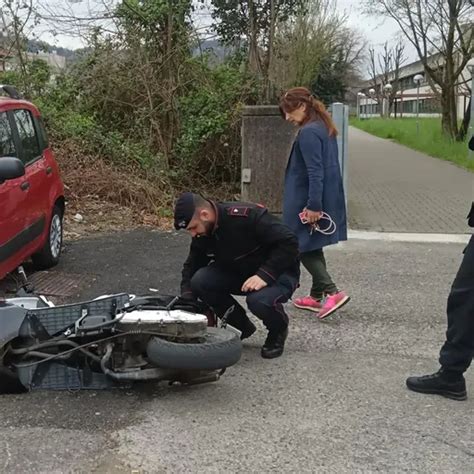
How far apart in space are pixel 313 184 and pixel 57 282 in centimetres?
284

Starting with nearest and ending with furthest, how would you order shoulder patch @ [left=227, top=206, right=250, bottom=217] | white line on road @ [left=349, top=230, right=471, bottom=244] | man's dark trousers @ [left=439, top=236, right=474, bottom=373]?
man's dark trousers @ [left=439, top=236, right=474, bottom=373] < shoulder patch @ [left=227, top=206, right=250, bottom=217] < white line on road @ [left=349, top=230, right=471, bottom=244]

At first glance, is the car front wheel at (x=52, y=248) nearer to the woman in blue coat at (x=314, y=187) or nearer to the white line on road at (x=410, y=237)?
the woman in blue coat at (x=314, y=187)

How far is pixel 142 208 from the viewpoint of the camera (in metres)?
10.5

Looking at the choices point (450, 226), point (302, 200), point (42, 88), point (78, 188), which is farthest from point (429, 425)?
point (42, 88)

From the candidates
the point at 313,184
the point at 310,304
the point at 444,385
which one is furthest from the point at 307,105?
the point at 444,385

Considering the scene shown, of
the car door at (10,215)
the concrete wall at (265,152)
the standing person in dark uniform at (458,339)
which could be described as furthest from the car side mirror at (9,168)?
the concrete wall at (265,152)

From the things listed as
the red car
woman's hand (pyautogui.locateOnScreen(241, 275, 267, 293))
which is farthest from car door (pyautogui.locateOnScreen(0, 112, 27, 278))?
woman's hand (pyautogui.locateOnScreen(241, 275, 267, 293))

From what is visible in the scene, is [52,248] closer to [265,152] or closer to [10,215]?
[10,215]

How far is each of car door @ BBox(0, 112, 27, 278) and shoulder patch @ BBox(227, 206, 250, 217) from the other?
2.30 m

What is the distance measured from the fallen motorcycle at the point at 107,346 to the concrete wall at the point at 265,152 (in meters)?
6.48

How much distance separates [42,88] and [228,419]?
34.4 feet

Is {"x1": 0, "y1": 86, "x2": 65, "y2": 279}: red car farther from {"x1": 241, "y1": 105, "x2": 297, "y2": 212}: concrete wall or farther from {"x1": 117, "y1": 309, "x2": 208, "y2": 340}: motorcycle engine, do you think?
{"x1": 241, "y1": 105, "x2": 297, "y2": 212}: concrete wall

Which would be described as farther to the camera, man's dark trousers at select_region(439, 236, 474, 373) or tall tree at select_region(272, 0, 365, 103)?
tall tree at select_region(272, 0, 365, 103)

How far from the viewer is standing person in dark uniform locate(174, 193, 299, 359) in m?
4.30
